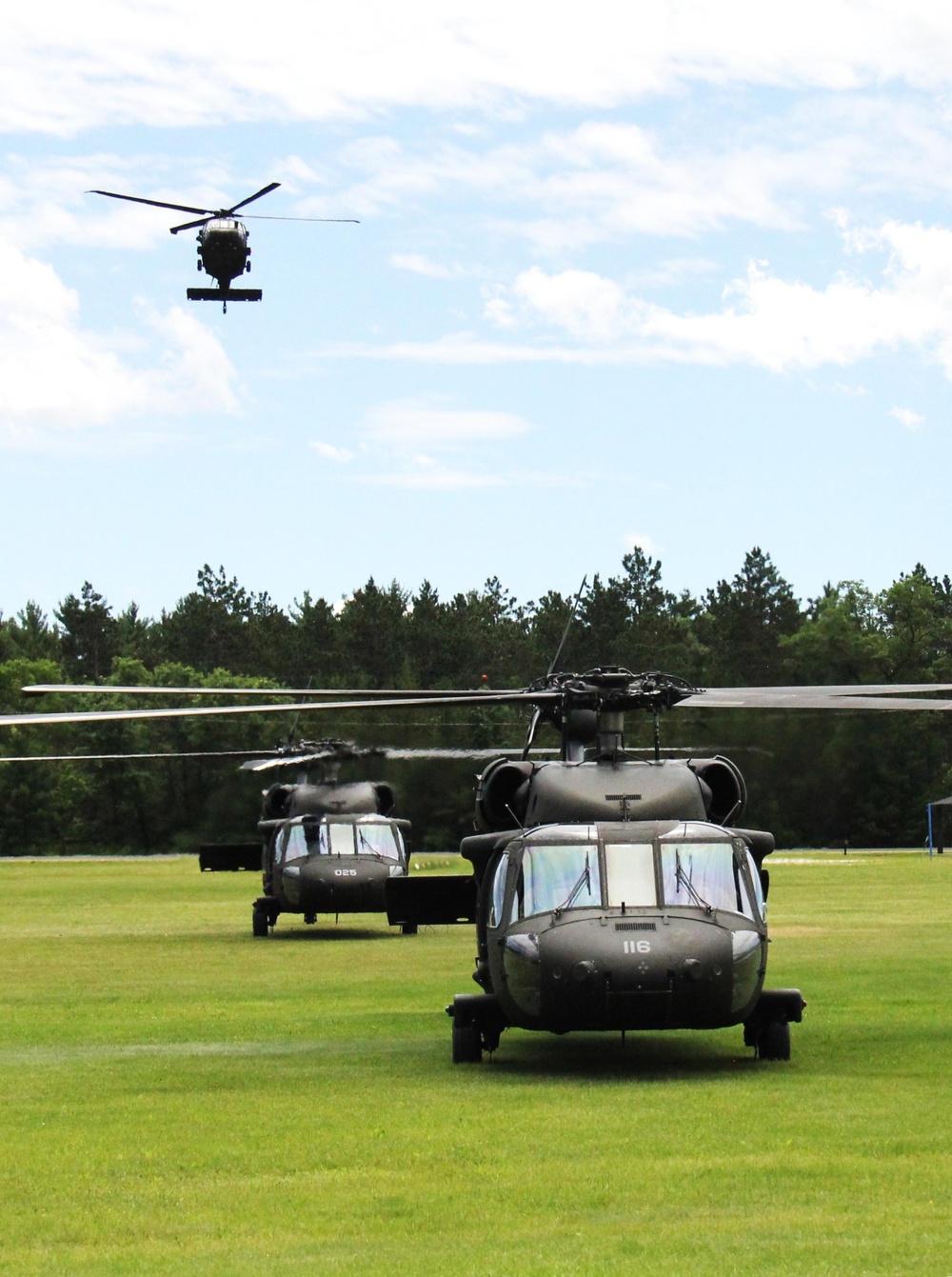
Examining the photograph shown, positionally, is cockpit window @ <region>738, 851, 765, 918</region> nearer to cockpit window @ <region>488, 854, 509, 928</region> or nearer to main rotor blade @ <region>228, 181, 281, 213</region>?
cockpit window @ <region>488, 854, 509, 928</region>

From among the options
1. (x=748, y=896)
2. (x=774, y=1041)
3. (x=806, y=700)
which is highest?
(x=806, y=700)

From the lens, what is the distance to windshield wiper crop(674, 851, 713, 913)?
42.9 ft

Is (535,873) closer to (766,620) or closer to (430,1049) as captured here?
(430,1049)

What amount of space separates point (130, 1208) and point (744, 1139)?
3.37m

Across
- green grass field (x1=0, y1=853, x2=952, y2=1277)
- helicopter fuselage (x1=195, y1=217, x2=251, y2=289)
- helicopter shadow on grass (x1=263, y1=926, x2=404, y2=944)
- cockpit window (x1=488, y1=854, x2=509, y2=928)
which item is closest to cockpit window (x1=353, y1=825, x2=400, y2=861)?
helicopter shadow on grass (x1=263, y1=926, x2=404, y2=944)

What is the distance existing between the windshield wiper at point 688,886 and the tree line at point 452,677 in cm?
4225

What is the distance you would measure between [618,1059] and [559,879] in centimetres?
166

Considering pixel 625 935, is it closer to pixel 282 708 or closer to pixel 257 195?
pixel 282 708

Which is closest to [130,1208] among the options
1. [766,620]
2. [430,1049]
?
[430,1049]

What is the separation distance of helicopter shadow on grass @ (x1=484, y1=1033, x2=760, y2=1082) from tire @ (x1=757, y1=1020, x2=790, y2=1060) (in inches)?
4.8

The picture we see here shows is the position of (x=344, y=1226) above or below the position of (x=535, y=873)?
below

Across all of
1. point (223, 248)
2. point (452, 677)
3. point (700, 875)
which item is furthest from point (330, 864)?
point (452, 677)

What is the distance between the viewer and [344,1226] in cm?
845

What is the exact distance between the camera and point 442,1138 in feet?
34.7
